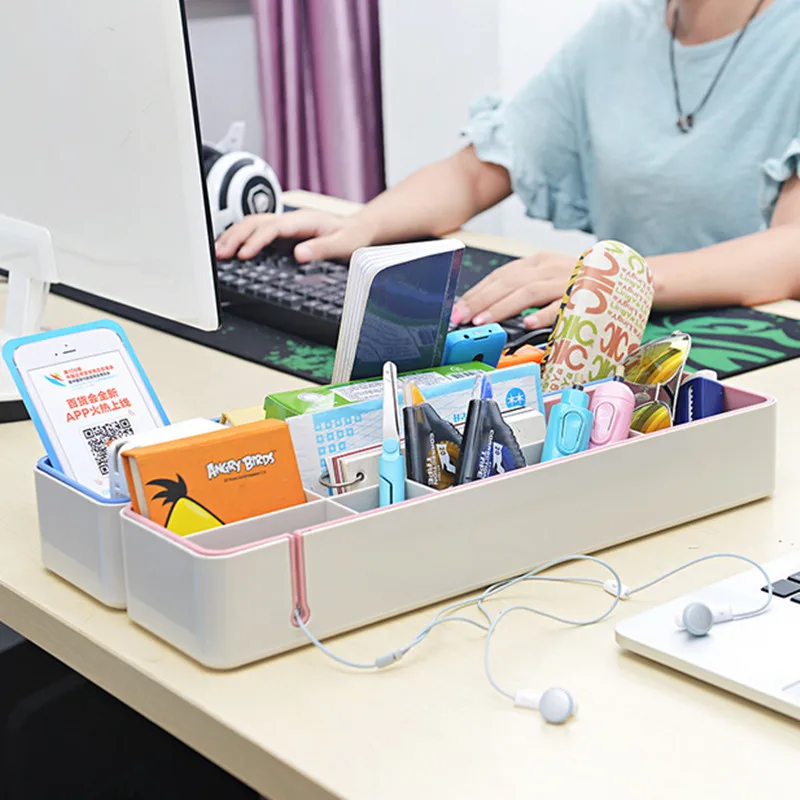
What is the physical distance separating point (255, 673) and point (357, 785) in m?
0.11

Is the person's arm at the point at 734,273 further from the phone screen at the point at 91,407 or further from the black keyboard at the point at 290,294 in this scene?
the phone screen at the point at 91,407

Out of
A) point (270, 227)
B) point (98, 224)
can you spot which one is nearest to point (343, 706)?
point (98, 224)

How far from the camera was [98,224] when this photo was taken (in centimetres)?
90

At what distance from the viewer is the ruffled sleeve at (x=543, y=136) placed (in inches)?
69.8

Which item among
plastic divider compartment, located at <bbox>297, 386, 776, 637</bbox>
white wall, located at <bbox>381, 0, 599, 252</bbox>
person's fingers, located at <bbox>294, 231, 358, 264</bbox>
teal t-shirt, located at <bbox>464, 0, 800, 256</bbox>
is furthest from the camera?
white wall, located at <bbox>381, 0, 599, 252</bbox>

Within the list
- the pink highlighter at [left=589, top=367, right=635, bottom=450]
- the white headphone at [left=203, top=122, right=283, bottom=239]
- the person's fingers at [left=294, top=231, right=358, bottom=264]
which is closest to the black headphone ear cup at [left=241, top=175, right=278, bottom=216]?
the white headphone at [left=203, top=122, right=283, bottom=239]

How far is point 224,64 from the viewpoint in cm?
299

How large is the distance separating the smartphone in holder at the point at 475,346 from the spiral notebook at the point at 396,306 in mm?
19

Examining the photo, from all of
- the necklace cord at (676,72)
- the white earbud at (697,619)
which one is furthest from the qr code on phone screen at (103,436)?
the necklace cord at (676,72)

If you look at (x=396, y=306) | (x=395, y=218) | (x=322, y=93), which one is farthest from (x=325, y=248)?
(x=322, y=93)

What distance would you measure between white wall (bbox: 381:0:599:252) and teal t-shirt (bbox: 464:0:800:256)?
1047 mm

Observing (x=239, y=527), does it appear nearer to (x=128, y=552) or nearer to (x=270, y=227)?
(x=128, y=552)

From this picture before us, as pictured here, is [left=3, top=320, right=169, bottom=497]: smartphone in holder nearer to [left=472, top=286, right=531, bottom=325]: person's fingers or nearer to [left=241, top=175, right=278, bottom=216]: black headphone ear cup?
[left=472, top=286, right=531, bottom=325]: person's fingers

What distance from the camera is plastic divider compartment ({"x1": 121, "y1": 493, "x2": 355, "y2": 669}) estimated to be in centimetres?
56
